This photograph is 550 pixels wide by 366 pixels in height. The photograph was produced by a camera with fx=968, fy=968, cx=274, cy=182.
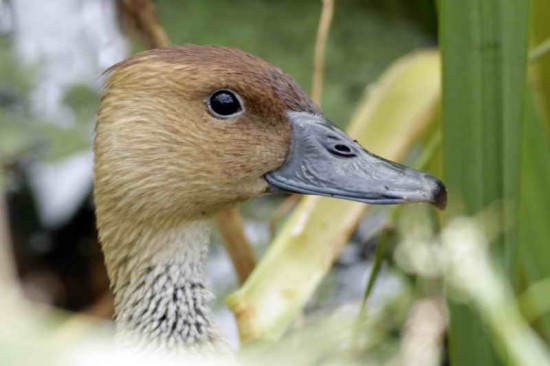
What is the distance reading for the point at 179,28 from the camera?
8.71 ft

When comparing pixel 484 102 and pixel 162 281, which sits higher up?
pixel 484 102

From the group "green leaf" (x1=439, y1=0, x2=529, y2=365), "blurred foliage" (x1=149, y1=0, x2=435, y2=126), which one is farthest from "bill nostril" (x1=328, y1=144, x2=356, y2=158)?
"blurred foliage" (x1=149, y1=0, x2=435, y2=126)

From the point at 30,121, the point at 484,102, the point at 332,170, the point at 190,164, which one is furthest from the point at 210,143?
the point at 30,121

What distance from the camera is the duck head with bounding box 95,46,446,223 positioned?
130 cm

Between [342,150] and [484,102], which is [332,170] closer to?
[342,150]

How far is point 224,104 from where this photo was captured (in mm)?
1324

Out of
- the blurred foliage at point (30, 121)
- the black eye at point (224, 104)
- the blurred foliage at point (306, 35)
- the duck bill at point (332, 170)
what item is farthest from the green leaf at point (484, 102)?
the blurred foliage at point (30, 121)

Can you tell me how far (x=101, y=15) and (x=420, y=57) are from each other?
1214mm

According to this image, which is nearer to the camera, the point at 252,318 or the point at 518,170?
the point at 518,170

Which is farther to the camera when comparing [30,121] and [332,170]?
[30,121]

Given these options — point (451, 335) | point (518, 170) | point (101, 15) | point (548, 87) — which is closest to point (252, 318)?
point (451, 335)

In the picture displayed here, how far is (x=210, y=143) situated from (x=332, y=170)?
17cm

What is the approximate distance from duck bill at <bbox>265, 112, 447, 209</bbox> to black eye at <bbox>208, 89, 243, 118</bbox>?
80 millimetres

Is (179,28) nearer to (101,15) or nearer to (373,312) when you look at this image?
(101,15)
